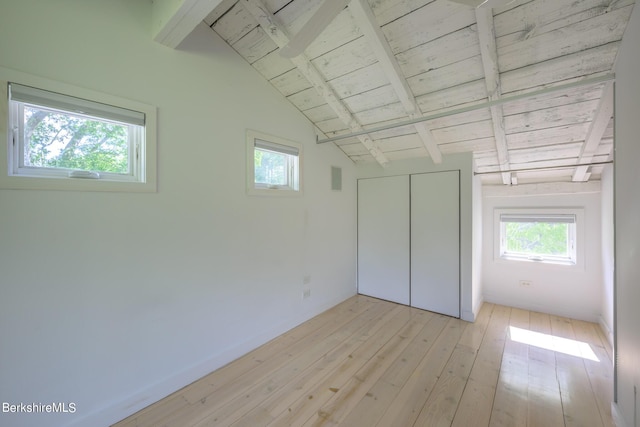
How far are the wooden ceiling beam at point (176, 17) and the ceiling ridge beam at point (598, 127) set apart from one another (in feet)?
8.47

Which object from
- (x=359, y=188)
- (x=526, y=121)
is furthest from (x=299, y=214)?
(x=526, y=121)

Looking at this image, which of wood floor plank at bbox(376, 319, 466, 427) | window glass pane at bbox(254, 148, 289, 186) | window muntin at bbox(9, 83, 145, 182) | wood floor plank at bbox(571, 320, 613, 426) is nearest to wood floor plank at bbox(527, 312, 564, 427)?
wood floor plank at bbox(571, 320, 613, 426)

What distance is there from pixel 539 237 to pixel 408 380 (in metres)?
2.92

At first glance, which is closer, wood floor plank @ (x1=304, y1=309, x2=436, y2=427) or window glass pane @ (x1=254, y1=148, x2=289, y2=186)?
wood floor plank @ (x1=304, y1=309, x2=436, y2=427)

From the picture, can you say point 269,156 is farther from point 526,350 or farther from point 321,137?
point 526,350

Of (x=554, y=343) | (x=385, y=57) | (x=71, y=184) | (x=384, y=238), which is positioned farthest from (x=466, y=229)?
(x=71, y=184)

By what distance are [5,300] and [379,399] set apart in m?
2.18

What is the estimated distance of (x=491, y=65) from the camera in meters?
1.72

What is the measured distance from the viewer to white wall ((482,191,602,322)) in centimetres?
299

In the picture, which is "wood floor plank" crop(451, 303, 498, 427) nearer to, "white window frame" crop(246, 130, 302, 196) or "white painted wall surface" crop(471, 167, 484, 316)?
"white painted wall surface" crop(471, 167, 484, 316)

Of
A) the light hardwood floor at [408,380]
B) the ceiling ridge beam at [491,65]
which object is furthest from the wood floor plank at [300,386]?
the ceiling ridge beam at [491,65]

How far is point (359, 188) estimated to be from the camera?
3.73 m

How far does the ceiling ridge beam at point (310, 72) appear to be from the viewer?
5.73ft

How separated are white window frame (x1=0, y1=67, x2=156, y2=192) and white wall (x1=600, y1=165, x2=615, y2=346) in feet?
13.5
